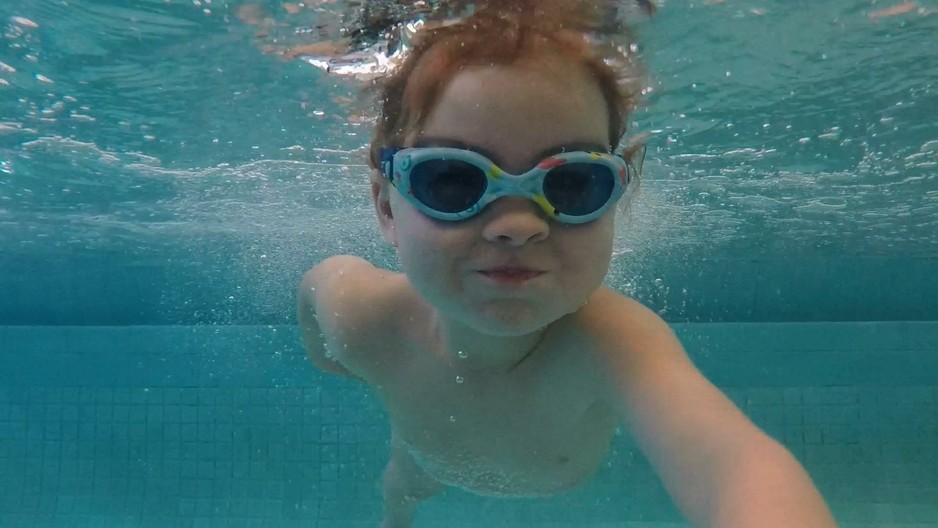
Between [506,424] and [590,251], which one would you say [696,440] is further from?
[506,424]

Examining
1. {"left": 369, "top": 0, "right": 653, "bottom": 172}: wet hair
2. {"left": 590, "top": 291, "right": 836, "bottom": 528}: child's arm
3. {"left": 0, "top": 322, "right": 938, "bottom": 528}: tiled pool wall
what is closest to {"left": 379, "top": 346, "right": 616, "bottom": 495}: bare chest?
{"left": 590, "top": 291, "right": 836, "bottom": 528}: child's arm

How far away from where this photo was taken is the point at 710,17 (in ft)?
16.6

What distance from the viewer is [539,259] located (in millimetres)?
2320

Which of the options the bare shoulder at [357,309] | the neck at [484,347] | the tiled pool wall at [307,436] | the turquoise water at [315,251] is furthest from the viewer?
the tiled pool wall at [307,436]

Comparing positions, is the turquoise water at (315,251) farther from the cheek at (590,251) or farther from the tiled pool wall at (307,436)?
the cheek at (590,251)

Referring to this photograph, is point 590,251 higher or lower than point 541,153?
lower

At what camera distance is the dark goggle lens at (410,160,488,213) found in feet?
7.34

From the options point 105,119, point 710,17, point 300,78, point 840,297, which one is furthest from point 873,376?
point 105,119

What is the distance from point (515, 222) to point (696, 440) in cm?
83

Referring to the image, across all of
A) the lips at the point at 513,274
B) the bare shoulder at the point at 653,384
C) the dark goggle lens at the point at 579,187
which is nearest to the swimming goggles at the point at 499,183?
the dark goggle lens at the point at 579,187

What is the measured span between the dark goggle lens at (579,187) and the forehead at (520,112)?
0.25 feet

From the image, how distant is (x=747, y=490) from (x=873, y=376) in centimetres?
1418

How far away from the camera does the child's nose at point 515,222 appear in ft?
7.35

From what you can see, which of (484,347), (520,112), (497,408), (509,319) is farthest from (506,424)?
(520,112)
